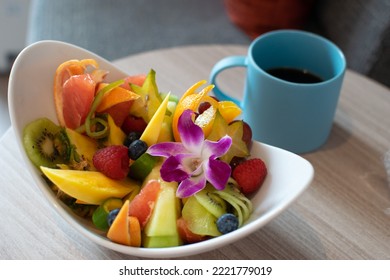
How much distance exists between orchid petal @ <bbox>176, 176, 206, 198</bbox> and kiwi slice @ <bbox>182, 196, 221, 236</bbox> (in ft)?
0.04

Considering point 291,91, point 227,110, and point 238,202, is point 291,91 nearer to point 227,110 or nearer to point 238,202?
point 227,110

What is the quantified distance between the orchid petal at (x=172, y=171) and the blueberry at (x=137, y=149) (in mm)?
46

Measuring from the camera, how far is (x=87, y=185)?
63cm

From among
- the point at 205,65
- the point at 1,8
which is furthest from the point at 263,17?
the point at 1,8

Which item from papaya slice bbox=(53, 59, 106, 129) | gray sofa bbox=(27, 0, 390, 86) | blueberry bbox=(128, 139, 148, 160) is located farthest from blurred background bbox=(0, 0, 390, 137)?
blueberry bbox=(128, 139, 148, 160)

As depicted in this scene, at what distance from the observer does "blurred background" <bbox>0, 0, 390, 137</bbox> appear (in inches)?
50.2

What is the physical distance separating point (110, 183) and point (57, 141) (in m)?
0.12

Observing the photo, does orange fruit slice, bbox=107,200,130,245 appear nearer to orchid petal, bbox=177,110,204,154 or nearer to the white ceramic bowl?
the white ceramic bowl

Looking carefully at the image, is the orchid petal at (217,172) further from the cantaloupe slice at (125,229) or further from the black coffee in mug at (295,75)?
the black coffee in mug at (295,75)

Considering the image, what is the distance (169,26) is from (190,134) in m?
0.83

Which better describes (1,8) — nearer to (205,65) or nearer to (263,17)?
(263,17)

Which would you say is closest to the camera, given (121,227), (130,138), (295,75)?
(121,227)

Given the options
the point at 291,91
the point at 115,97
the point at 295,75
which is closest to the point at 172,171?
the point at 115,97

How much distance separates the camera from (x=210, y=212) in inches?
24.6
